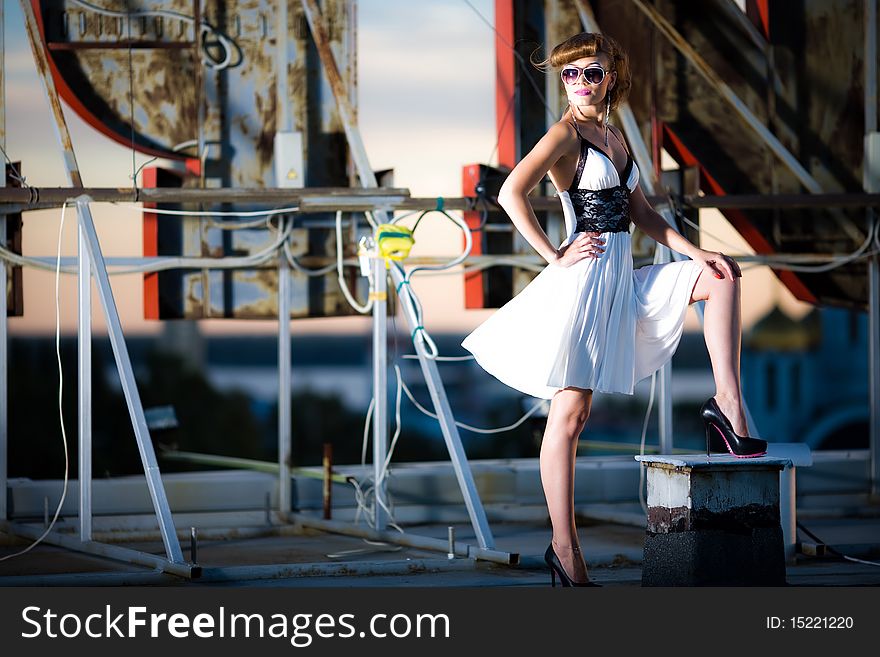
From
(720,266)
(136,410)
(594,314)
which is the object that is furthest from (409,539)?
(720,266)

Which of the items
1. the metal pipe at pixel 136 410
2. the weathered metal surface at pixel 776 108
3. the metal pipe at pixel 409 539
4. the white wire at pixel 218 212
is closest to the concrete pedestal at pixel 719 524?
the metal pipe at pixel 409 539

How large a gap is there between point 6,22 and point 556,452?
3628mm

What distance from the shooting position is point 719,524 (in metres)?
3.09

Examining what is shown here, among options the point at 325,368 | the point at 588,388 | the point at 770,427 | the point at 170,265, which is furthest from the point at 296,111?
the point at 325,368

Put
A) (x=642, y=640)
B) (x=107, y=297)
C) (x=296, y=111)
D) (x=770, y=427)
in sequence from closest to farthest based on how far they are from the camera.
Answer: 1. (x=642, y=640)
2. (x=107, y=297)
3. (x=296, y=111)
4. (x=770, y=427)

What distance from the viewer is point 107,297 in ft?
14.5

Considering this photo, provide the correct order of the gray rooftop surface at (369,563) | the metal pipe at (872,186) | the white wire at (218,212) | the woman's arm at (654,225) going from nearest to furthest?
1. the woman's arm at (654,225)
2. the gray rooftop surface at (369,563)
3. the white wire at (218,212)
4. the metal pipe at (872,186)

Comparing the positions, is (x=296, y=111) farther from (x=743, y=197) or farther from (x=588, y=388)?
(x=588, y=388)

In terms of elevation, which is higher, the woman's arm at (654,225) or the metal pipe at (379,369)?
the woman's arm at (654,225)

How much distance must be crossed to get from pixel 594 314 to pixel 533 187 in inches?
13.8

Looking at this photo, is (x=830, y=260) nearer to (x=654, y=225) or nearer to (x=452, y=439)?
(x=452, y=439)

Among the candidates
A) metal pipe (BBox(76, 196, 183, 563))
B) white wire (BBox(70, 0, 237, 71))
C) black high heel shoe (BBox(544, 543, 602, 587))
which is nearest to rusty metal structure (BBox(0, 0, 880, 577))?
white wire (BBox(70, 0, 237, 71))

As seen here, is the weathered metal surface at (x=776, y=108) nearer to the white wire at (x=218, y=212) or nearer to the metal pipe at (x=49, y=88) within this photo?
the white wire at (x=218, y=212)

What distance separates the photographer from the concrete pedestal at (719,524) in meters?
3.07
